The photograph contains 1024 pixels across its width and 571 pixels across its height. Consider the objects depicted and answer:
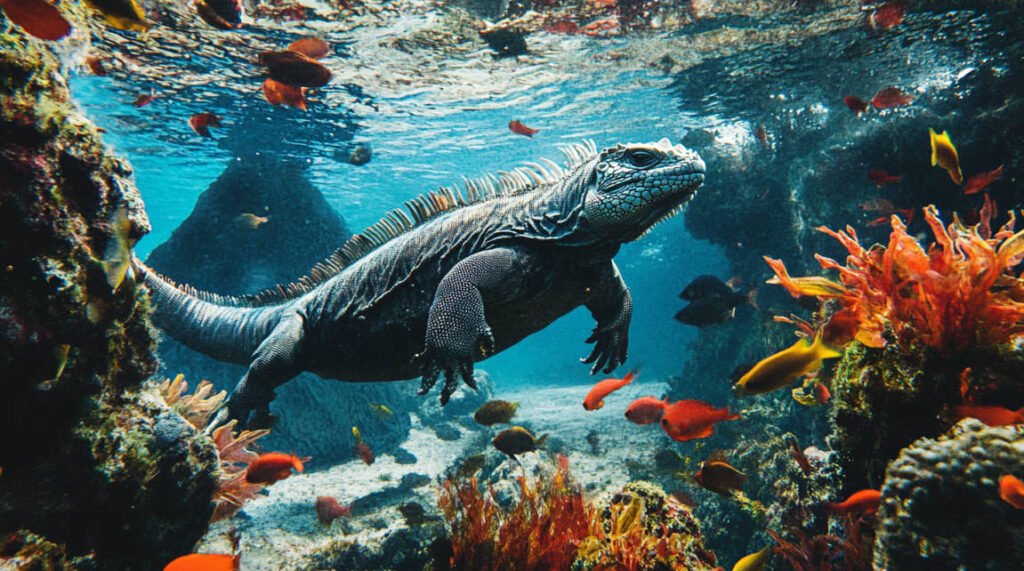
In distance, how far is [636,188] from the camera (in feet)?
10.5

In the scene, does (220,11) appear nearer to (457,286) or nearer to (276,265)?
(457,286)

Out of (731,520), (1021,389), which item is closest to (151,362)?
(1021,389)

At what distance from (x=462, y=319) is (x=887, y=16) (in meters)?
14.7

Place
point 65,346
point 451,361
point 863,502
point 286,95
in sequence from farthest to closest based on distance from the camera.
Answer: point 286,95, point 451,361, point 863,502, point 65,346

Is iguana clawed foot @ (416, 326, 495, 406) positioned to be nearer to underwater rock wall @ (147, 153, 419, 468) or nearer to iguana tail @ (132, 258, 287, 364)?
iguana tail @ (132, 258, 287, 364)

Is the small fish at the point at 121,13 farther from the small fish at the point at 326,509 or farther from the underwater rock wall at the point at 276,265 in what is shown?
the underwater rock wall at the point at 276,265

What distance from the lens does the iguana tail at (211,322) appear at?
5059 mm

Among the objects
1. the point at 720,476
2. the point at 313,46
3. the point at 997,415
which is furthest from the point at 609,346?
the point at 313,46

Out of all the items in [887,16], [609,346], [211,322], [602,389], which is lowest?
[602,389]

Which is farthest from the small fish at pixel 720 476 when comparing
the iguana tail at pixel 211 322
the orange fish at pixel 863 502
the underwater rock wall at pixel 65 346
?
the iguana tail at pixel 211 322

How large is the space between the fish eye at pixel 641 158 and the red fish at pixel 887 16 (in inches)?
505

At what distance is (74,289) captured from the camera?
2230 mm

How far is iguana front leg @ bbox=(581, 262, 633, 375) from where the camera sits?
4234 mm

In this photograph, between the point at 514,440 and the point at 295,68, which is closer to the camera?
the point at 295,68
